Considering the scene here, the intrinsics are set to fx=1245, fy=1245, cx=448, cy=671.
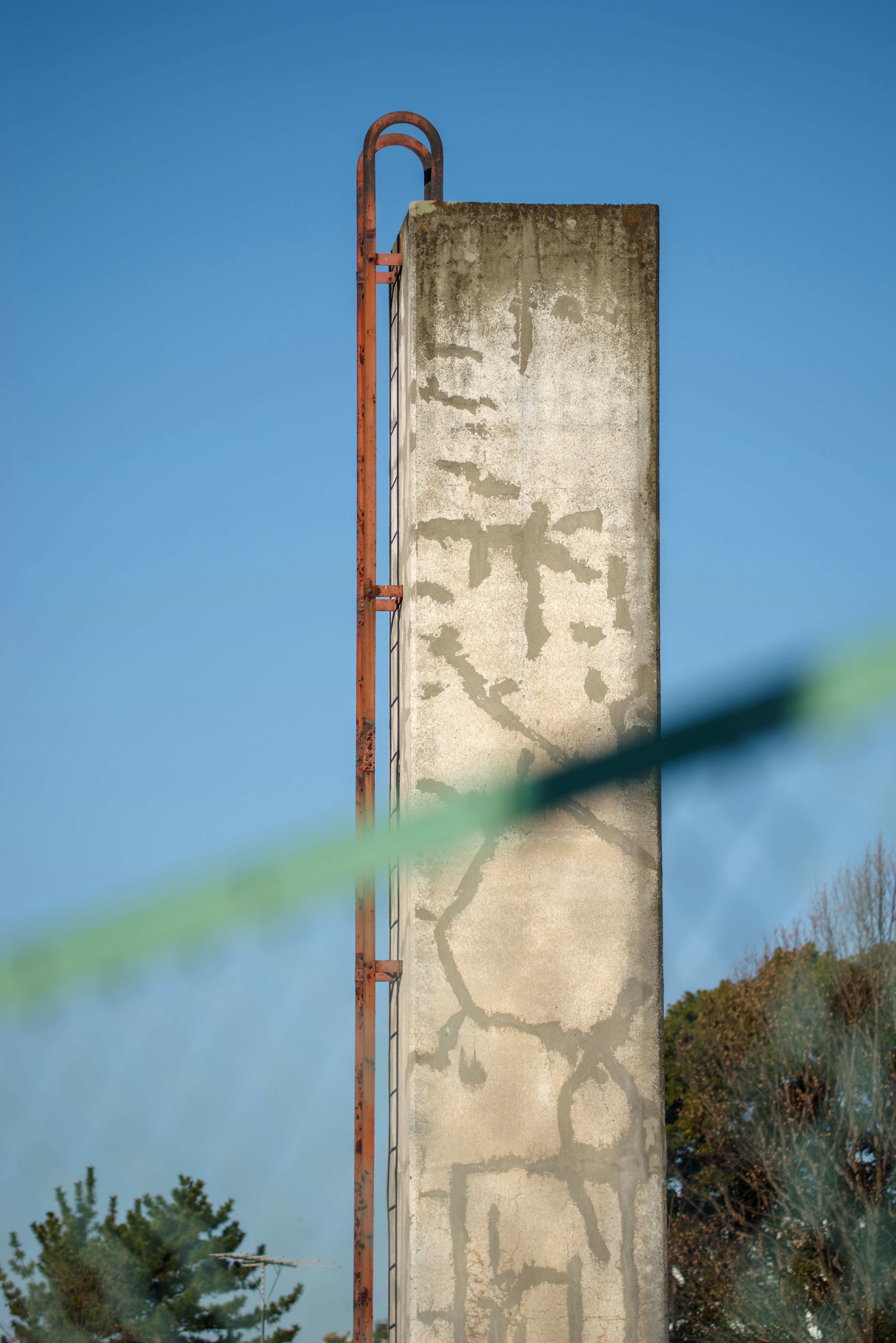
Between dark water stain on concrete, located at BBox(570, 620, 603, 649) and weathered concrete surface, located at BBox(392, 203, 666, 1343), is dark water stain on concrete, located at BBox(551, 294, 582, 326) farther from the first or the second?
dark water stain on concrete, located at BBox(570, 620, 603, 649)

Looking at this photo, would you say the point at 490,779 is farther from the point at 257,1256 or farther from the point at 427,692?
the point at 257,1256

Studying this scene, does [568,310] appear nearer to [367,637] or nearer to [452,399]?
[452,399]

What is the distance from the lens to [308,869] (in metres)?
1.12

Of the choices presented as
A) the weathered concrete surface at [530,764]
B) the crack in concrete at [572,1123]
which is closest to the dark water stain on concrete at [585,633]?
the weathered concrete surface at [530,764]

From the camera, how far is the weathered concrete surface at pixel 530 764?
2057mm

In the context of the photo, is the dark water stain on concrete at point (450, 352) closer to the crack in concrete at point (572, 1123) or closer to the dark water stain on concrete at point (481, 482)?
the dark water stain on concrete at point (481, 482)

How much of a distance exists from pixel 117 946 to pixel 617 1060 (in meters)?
1.25

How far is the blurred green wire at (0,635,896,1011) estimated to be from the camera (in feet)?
3.25

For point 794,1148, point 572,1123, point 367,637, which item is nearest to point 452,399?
point 367,637

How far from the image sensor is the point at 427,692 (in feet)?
Result: 7.22

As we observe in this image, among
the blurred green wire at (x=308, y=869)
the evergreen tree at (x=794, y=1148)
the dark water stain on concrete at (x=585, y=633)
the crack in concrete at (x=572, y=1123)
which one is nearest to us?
the blurred green wire at (x=308, y=869)

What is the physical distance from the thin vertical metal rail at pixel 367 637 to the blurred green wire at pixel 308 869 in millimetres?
1032

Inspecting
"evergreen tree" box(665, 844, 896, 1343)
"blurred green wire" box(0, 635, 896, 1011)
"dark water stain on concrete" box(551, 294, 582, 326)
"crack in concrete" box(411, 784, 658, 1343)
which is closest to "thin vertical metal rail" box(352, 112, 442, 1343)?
"crack in concrete" box(411, 784, 658, 1343)

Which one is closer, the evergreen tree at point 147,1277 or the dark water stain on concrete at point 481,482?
the dark water stain on concrete at point 481,482
